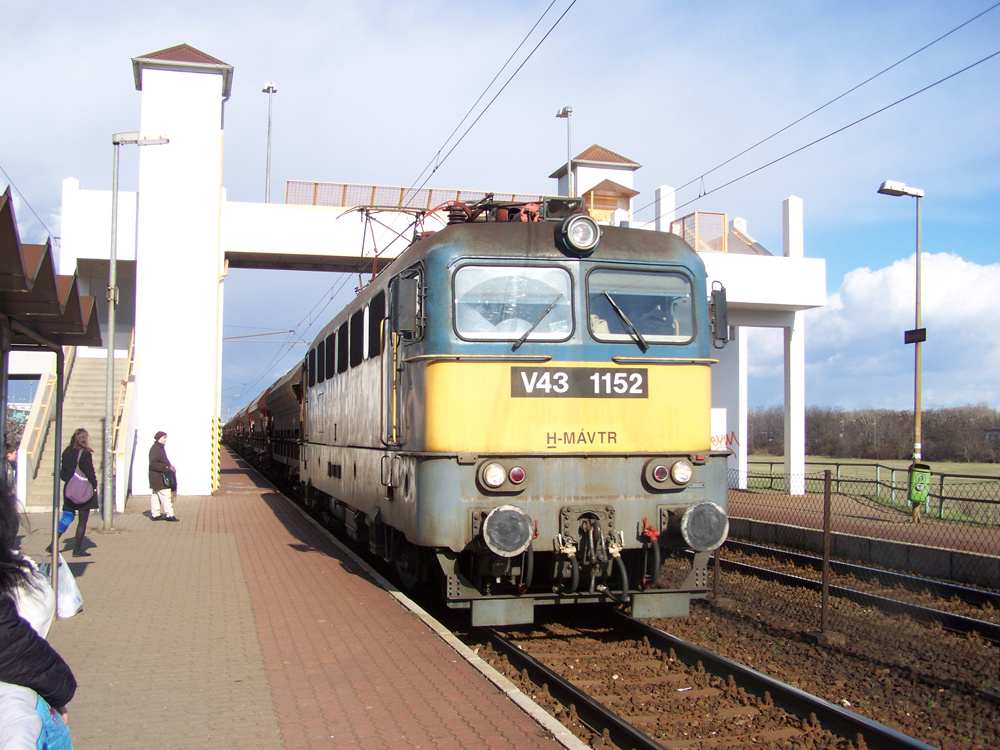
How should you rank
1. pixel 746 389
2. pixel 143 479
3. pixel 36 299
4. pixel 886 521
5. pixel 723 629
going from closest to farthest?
pixel 36 299, pixel 723 629, pixel 886 521, pixel 143 479, pixel 746 389

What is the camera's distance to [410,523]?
7.04m

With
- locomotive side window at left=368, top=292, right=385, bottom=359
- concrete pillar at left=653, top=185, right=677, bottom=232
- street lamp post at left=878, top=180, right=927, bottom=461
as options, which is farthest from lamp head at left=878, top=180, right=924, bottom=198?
locomotive side window at left=368, top=292, right=385, bottom=359

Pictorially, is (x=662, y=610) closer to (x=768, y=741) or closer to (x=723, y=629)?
(x=723, y=629)

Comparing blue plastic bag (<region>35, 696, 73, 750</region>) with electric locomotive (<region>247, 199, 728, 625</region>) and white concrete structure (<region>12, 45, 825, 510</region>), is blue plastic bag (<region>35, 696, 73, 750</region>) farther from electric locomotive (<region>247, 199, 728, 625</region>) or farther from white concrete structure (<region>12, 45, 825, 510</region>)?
white concrete structure (<region>12, 45, 825, 510</region>)

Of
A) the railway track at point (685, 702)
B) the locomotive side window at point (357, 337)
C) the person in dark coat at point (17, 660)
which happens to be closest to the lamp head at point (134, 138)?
the locomotive side window at point (357, 337)

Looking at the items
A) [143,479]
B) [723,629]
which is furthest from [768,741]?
[143,479]

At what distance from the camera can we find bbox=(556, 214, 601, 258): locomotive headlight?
7.11m

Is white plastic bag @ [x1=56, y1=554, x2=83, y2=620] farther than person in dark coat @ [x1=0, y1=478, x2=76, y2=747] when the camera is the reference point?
Yes

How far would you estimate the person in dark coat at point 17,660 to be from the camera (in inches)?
104

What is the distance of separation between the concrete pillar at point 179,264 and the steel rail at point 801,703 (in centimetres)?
1658

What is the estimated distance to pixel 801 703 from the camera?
5371 mm

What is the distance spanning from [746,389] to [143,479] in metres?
16.2

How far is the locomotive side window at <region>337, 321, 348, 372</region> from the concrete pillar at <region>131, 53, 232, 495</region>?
34.4 feet

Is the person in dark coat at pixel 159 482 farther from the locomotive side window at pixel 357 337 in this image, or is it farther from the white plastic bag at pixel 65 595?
the white plastic bag at pixel 65 595
